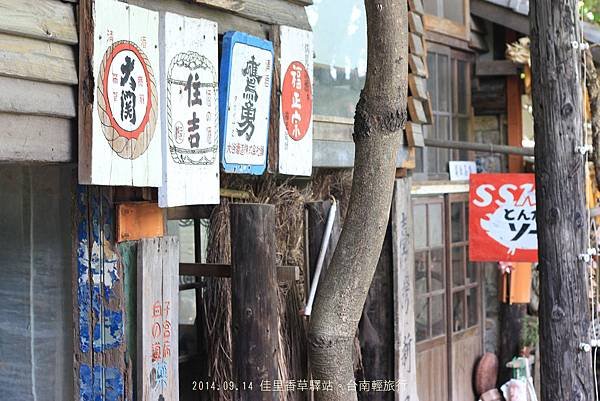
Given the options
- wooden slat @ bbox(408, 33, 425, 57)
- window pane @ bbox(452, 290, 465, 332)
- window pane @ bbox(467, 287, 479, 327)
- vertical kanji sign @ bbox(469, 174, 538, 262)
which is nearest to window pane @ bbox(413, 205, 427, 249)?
vertical kanji sign @ bbox(469, 174, 538, 262)

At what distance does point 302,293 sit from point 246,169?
49.1 inches

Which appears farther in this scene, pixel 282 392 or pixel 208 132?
pixel 282 392

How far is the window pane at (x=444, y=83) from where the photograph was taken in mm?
9375

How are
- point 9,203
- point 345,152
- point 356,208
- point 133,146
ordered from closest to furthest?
point 356,208 < point 133,146 < point 9,203 < point 345,152

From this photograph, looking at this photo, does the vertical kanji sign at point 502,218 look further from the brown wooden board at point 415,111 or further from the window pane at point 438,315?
the brown wooden board at point 415,111

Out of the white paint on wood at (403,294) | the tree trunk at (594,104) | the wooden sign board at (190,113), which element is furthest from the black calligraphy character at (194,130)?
the tree trunk at (594,104)

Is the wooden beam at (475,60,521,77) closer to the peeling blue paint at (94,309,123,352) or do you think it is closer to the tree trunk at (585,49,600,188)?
the tree trunk at (585,49,600,188)

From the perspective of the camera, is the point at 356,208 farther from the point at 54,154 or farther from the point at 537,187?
the point at 537,187

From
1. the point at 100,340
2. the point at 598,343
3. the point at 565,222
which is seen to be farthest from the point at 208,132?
the point at 598,343

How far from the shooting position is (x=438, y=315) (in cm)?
906

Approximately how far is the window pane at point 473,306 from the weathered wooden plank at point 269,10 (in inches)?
210

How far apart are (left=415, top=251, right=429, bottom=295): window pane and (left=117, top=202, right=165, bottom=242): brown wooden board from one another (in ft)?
15.2

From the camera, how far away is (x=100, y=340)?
4.14 meters

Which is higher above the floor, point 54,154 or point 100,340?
point 54,154
